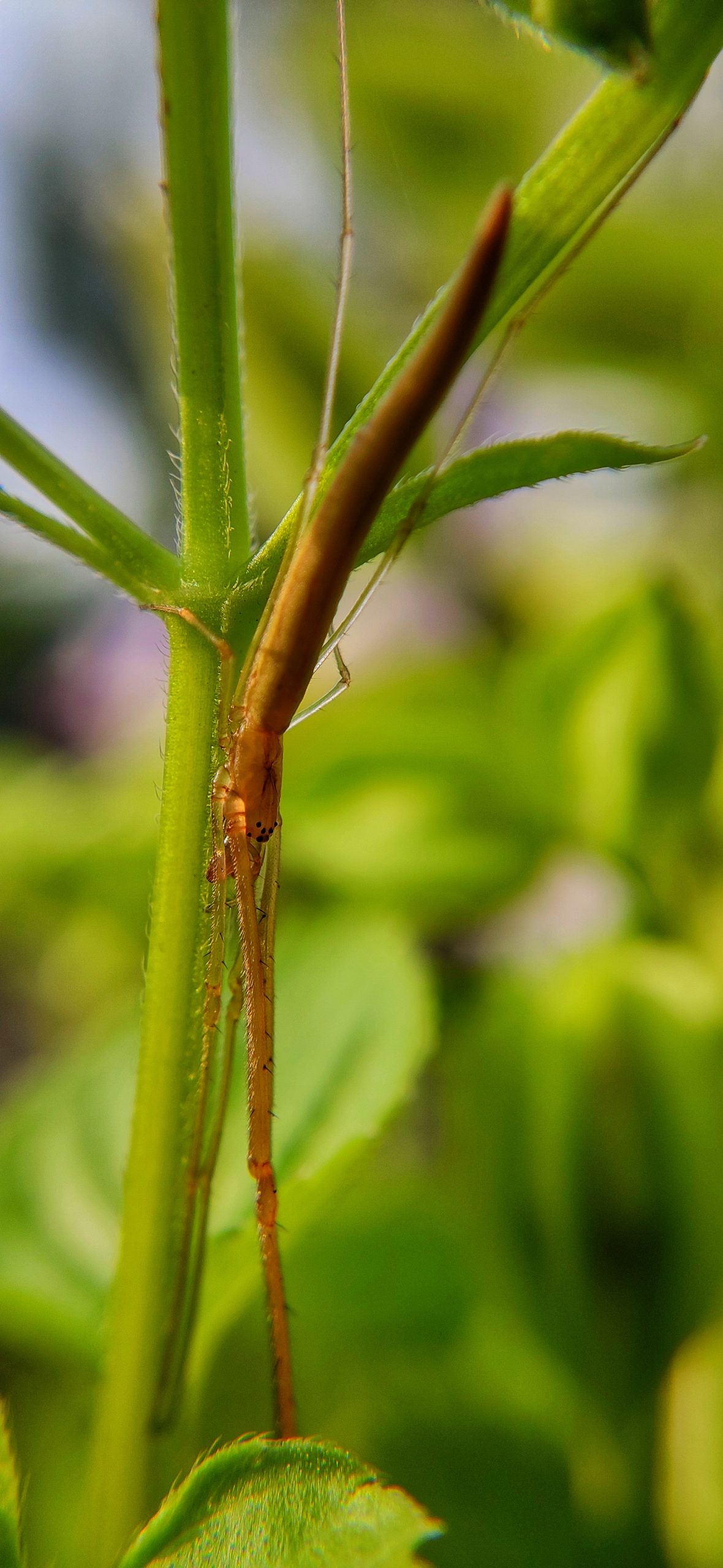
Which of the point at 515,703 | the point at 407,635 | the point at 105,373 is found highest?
the point at 105,373

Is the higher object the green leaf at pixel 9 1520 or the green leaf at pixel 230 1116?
the green leaf at pixel 230 1116

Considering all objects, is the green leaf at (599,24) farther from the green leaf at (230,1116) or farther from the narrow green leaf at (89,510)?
the green leaf at (230,1116)

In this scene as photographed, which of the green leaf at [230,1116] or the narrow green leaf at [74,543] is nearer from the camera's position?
the narrow green leaf at [74,543]

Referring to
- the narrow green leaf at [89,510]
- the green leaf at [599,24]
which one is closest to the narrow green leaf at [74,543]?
the narrow green leaf at [89,510]

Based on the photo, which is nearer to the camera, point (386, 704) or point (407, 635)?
point (386, 704)

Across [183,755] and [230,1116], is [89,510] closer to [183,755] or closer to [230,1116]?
[183,755]

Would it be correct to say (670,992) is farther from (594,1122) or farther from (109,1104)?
(109,1104)

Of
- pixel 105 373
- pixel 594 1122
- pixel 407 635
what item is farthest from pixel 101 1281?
pixel 105 373
